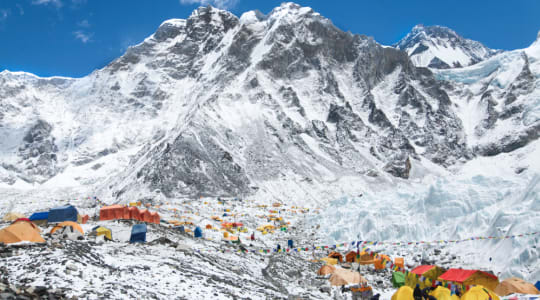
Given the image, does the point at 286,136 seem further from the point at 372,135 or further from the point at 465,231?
the point at 465,231

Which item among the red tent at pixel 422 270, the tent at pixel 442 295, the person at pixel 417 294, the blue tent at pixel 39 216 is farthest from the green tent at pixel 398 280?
the blue tent at pixel 39 216

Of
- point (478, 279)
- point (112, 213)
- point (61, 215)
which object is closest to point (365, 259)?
point (478, 279)

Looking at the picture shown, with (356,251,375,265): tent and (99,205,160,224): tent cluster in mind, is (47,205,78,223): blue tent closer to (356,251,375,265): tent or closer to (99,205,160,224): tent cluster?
(99,205,160,224): tent cluster

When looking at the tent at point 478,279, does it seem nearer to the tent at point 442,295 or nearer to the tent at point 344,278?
the tent at point 442,295

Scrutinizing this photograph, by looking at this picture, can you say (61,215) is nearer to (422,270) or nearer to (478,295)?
(422,270)

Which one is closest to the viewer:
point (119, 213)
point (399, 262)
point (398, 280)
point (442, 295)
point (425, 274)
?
point (442, 295)

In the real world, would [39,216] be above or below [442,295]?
above
